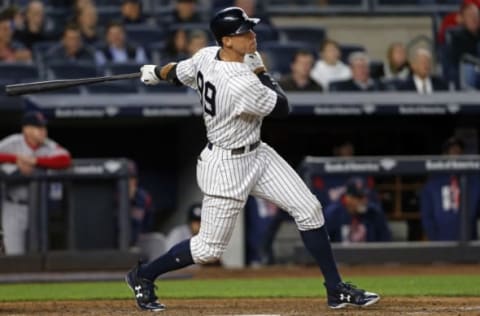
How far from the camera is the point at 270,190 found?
664cm

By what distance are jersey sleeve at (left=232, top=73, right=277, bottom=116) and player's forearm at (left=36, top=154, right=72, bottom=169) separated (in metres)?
4.59

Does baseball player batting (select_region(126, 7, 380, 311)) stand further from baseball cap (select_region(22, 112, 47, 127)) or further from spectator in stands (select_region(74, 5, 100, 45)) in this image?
spectator in stands (select_region(74, 5, 100, 45))

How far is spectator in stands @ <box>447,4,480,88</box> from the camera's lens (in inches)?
511

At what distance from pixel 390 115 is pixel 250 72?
6.35 meters

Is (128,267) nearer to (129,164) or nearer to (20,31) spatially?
(129,164)

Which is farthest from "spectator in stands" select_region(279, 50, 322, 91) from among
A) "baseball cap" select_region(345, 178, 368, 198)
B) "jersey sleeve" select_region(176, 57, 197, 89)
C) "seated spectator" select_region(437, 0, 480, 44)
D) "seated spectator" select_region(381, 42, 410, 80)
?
"jersey sleeve" select_region(176, 57, 197, 89)

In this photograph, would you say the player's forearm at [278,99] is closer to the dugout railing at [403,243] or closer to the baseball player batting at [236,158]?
the baseball player batting at [236,158]

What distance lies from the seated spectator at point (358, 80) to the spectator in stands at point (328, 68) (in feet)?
0.60

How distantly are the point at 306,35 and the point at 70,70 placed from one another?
2.96 m

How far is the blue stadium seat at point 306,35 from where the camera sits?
13523mm

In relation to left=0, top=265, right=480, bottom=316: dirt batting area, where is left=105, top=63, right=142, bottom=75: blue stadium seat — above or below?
above

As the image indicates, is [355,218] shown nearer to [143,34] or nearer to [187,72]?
[143,34]

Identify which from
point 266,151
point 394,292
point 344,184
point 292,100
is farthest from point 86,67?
A: point 266,151

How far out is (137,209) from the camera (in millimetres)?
11188
